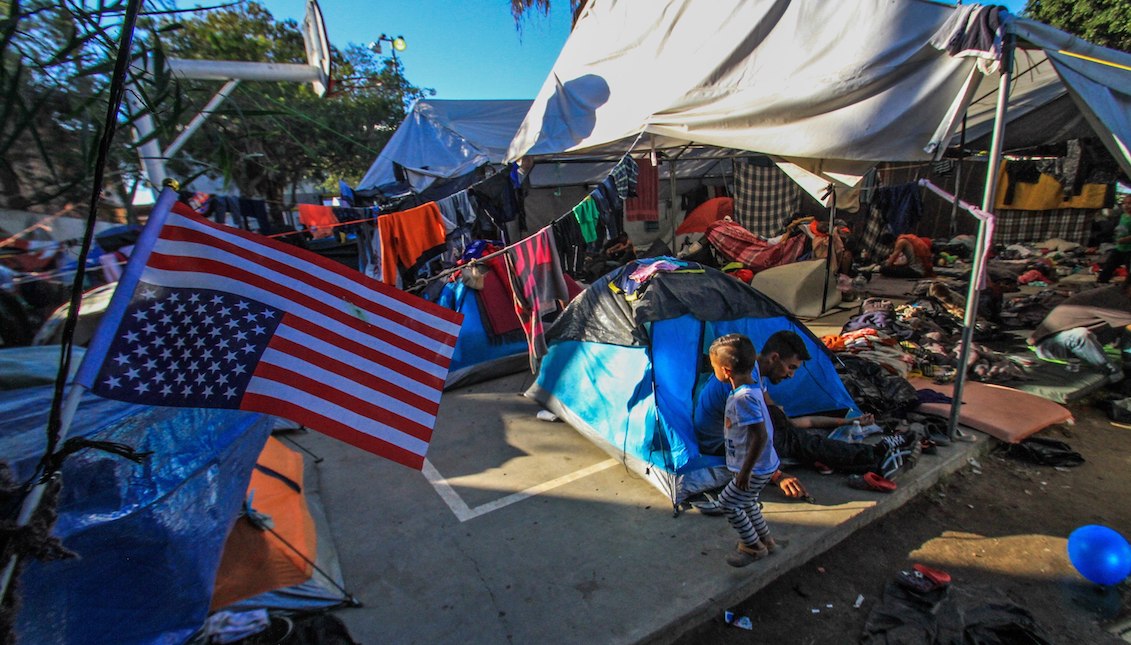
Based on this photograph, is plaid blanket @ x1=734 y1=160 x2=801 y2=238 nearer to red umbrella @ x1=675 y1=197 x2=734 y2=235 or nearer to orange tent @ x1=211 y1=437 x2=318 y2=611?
red umbrella @ x1=675 y1=197 x2=734 y2=235

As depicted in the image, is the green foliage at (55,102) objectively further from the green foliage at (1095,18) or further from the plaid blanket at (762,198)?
the green foliage at (1095,18)

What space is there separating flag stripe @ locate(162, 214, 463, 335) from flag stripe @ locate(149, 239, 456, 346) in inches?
1.4

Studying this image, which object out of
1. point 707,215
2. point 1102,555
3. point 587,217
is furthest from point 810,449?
point 707,215

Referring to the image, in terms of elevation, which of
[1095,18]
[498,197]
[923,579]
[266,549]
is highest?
[1095,18]

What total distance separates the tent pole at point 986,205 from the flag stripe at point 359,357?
424 centimetres

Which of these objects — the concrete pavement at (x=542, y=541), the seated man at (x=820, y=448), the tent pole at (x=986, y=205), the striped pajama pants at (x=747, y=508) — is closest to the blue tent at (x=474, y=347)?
the concrete pavement at (x=542, y=541)

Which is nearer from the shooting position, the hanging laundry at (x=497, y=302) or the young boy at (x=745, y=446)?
the young boy at (x=745, y=446)

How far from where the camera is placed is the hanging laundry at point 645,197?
9.98m

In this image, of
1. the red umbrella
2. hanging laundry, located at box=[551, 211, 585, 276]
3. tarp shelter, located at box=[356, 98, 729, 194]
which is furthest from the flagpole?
the red umbrella

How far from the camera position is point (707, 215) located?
43.6ft

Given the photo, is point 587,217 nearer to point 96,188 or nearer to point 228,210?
point 96,188

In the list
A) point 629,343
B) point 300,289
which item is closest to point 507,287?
point 629,343

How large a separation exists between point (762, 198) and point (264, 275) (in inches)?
436

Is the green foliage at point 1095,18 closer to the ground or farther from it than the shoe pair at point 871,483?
farther from it
